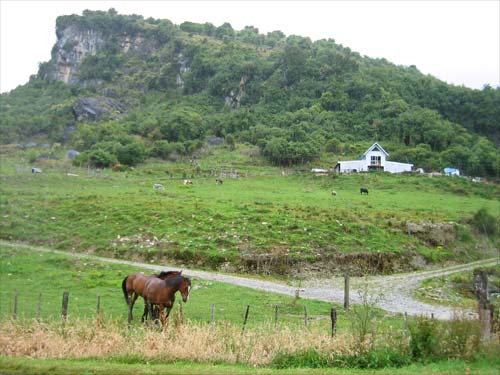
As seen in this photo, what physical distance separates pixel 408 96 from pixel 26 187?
346ft

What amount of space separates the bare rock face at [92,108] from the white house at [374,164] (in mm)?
91530

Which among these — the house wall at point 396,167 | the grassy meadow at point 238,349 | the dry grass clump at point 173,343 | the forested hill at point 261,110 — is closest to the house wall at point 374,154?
the house wall at point 396,167

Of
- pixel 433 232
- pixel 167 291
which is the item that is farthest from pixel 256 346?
pixel 433 232

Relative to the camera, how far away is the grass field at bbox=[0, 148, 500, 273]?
37.9m

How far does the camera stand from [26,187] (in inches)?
2312

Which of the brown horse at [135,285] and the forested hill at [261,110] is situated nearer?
the brown horse at [135,285]

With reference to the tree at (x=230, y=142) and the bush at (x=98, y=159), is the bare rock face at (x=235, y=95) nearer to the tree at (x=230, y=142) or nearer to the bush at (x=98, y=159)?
the tree at (x=230, y=142)

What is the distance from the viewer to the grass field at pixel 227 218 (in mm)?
37875

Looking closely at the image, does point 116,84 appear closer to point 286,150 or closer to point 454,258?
point 286,150

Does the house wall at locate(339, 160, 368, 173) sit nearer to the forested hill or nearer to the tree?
the forested hill

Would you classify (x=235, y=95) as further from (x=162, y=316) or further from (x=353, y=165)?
(x=162, y=316)

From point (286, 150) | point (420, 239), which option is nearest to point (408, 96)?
point (286, 150)

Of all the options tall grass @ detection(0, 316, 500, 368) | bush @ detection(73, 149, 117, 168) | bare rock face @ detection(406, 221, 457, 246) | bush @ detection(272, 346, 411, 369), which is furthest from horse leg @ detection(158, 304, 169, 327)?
bush @ detection(73, 149, 117, 168)

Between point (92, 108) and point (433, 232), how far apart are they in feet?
424
